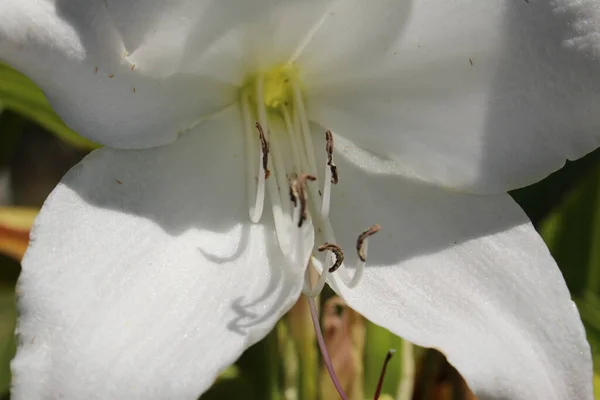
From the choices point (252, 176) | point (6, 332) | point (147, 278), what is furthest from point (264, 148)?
point (6, 332)

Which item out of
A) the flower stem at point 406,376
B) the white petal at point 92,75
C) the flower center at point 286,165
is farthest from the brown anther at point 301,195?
the flower stem at point 406,376

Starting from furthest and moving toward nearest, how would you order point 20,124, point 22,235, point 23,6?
point 20,124 < point 22,235 < point 23,6

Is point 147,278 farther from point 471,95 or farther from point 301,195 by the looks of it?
point 471,95

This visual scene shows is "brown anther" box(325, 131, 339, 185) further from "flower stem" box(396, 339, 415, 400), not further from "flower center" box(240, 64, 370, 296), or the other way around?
"flower stem" box(396, 339, 415, 400)

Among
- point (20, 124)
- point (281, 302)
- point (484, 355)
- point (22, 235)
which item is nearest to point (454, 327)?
point (484, 355)

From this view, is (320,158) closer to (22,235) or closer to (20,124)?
(22,235)

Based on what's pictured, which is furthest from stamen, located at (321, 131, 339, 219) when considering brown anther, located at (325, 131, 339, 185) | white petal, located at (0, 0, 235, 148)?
white petal, located at (0, 0, 235, 148)

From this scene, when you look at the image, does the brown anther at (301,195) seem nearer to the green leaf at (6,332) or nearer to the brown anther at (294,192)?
the brown anther at (294,192)
